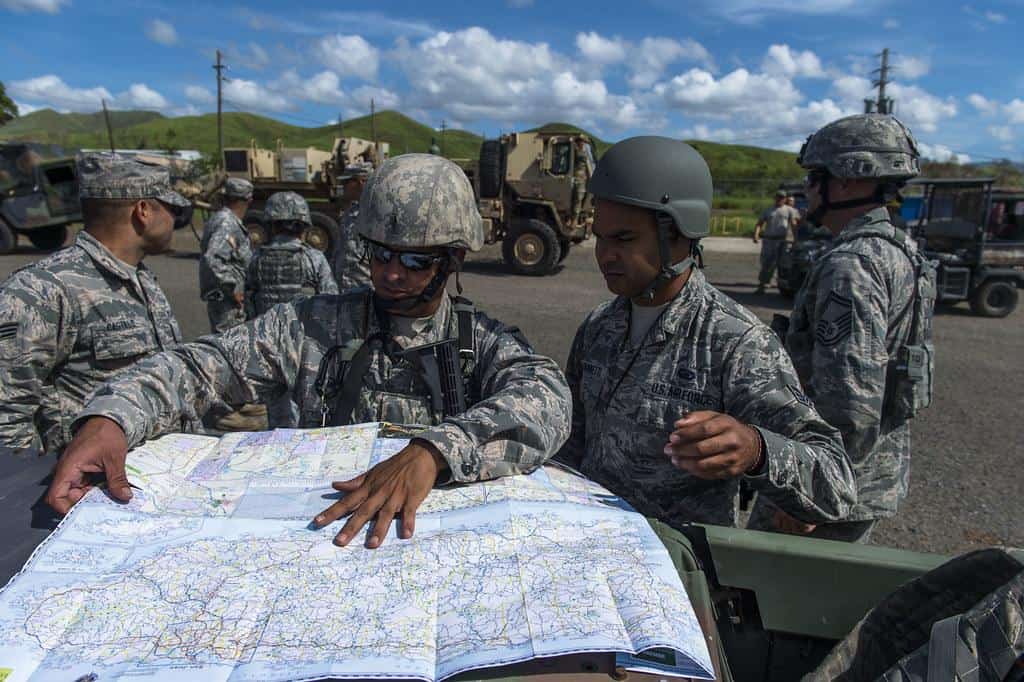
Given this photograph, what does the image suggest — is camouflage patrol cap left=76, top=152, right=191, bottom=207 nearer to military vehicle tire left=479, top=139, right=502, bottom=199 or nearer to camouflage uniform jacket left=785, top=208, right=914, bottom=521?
camouflage uniform jacket left=785, top=208, right=914, bottom=521

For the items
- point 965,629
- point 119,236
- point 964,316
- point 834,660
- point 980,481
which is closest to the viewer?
point 965,629

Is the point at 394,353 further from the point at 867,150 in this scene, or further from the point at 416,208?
the point at 867,150

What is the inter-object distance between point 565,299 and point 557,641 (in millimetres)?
11129

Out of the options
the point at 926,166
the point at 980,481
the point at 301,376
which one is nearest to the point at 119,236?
the point at 301,376

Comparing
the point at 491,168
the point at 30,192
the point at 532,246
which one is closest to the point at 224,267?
the point at 532,246

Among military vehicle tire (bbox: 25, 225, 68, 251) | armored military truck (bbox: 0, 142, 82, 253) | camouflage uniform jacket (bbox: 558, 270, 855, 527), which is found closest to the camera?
camouflage uniform jacket (bbox: 558, 270, 855, 527)

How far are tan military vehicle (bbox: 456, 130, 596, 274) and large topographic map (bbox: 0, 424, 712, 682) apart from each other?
44.9 ft

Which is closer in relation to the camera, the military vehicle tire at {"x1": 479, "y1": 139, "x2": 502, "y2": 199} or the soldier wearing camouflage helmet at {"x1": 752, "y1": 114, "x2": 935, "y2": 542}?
the soldier wearing camouflage helmet at {"x1": 752, "y1": 114, "x2": 935, "y2": 542}

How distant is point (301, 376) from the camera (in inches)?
77.7

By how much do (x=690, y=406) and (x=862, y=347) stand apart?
99 centimetres

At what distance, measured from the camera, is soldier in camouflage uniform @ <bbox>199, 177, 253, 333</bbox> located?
642 cm

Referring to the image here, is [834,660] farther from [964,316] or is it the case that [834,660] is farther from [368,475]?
[964,316]

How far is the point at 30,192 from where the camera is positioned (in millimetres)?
16672

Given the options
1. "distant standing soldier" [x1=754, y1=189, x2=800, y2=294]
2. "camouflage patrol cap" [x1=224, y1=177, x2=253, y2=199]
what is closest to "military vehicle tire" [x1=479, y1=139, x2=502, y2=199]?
"distant standing soldier" [x1=754, y1=189, x2=800, y2=294]
